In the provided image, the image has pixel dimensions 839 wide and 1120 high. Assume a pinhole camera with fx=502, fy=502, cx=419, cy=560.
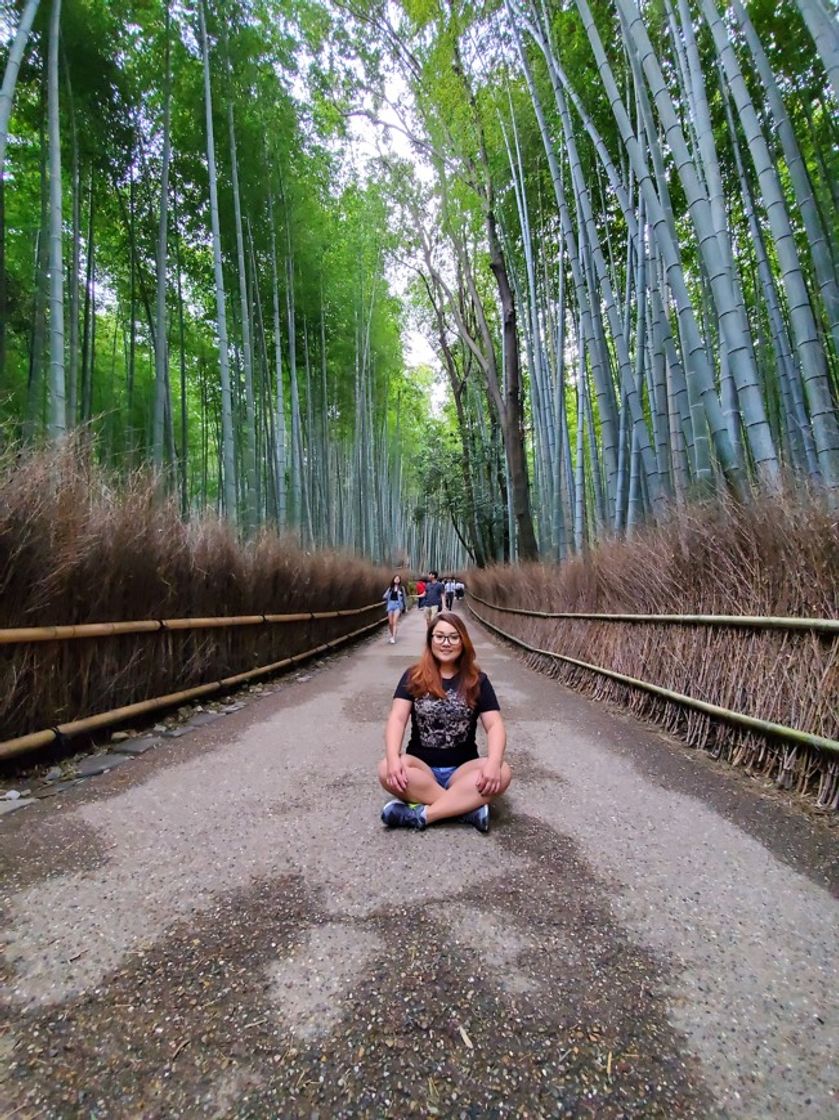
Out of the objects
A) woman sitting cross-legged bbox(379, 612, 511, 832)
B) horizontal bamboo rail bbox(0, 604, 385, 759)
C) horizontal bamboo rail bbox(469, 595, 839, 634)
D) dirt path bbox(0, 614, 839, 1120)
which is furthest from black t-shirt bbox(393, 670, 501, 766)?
horizontal bamboo rail bbox(0, 604, 385, 759)

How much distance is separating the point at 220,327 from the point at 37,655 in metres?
4.84

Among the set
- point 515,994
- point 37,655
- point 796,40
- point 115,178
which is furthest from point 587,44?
point 515,994

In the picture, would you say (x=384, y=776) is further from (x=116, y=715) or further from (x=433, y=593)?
(x=433, y=593)

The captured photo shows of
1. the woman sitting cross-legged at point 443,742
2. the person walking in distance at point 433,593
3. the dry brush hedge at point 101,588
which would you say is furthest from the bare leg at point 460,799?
the person walking in distance at point 433,593

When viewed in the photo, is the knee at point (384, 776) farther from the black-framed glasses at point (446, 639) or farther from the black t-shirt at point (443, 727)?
the black-framed glasses at point (446, 639)

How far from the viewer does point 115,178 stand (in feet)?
22.5

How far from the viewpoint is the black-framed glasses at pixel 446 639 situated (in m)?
1.85

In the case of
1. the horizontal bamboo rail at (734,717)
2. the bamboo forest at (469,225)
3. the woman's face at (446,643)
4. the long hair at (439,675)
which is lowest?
the horizontal bamboo rail at (734,717)

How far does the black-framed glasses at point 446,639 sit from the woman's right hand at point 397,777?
17.4 inches

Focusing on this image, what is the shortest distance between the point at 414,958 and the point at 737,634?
2.08m

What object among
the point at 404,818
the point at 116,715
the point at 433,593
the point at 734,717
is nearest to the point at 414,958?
the point at 404,818

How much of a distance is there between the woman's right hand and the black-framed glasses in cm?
44

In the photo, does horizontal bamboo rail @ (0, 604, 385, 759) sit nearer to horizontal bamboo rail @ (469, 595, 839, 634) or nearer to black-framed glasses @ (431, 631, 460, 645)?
black-framed glasses @ (431, 631, 460, 645)

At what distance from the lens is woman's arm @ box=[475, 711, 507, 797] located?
1.61 metres
